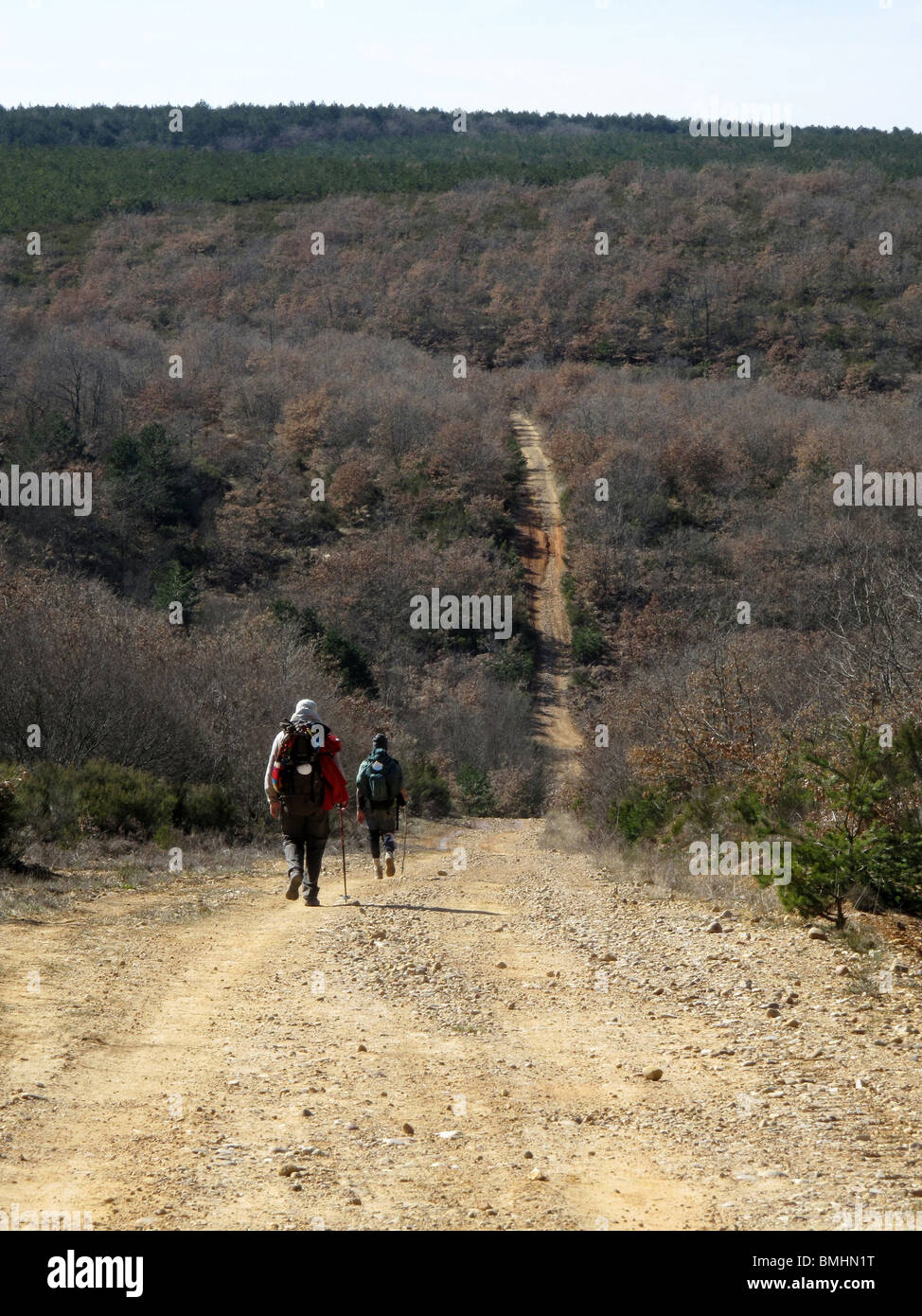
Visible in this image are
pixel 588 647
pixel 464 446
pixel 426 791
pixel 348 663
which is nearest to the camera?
pixel 426 791

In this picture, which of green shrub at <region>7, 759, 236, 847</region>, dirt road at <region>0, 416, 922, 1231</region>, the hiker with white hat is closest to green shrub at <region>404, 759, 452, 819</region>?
green shrub at <region>7, 759, 236, 847</region>

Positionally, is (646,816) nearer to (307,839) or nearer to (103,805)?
(307,839)

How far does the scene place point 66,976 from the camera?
23.8 feet

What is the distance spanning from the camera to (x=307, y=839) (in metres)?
10.9

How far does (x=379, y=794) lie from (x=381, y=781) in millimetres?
159

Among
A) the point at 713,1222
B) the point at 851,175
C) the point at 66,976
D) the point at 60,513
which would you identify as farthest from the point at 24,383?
the point at 851,175

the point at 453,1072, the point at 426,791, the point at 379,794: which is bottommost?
the point at 426,791

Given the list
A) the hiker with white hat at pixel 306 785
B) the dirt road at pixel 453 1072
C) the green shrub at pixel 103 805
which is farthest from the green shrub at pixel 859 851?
the green shrub at pixel 103 805

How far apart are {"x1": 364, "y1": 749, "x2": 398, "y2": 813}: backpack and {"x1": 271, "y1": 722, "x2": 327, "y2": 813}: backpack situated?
324 cm

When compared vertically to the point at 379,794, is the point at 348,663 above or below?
below

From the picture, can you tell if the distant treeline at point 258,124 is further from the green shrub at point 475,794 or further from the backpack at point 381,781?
the backpack at point 381,781

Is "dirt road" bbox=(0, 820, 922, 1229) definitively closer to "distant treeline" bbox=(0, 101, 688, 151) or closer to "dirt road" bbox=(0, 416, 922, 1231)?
"dirt road" bbox=(0, 416, 922, 1231)

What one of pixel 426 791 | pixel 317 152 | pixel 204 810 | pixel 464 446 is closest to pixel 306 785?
Answer: pixel 204 810

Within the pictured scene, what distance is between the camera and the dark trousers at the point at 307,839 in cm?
1069
